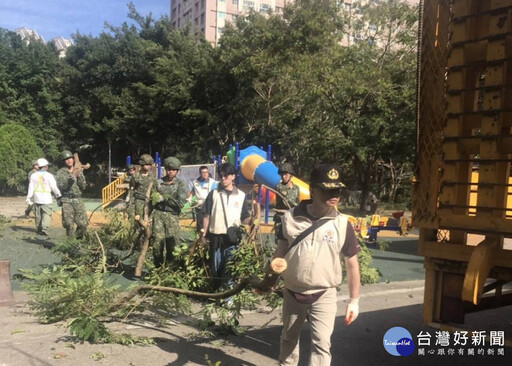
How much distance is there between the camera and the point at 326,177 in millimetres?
3146

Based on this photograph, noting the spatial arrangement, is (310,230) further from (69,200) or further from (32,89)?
(32,89)

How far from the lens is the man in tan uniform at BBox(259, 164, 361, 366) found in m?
3.13

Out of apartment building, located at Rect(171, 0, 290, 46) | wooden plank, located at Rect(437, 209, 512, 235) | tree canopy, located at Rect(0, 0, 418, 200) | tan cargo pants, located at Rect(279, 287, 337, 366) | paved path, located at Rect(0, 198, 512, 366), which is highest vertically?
apartment building, located at Rect(171, 0, 290, 46)

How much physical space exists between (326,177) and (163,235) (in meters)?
3.65

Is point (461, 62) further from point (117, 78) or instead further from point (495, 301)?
point (117, 78)

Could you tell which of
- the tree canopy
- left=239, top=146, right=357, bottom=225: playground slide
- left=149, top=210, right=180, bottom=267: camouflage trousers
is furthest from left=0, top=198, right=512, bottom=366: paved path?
the tree canopy

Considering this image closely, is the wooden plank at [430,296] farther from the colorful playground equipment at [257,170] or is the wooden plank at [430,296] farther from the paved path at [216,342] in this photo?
the colorful playground equipment at [257,170]

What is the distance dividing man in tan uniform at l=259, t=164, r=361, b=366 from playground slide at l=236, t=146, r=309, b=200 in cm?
1100

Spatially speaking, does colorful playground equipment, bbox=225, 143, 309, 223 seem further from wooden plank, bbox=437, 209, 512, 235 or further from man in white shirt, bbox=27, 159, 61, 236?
wooden plank, bbox=437, 209, 512, 235

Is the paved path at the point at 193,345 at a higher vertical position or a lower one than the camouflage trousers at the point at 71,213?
lower

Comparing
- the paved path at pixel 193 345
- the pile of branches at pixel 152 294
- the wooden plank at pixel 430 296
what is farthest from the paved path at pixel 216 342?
the wooden plank at pixel 430 296

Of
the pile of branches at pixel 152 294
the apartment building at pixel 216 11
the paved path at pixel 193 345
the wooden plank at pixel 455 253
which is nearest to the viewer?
the wooden plank at pixel 455 253

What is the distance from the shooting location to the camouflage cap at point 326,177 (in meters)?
3.13

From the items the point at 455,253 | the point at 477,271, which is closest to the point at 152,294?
the point at 455,253
